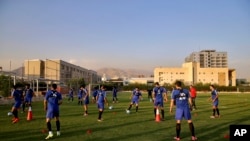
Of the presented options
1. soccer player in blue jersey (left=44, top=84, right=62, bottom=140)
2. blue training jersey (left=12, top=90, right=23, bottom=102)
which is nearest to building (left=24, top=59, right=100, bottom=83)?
blue training jersey (left=12, top=90, right=23, bottom=102)

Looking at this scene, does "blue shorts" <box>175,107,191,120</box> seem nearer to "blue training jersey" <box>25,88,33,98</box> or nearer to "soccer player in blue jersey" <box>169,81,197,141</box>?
"soccer player in blue jersey" <box>169,81,197,141</box>

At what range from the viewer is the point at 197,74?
161m

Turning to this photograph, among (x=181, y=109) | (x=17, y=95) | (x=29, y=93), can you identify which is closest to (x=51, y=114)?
(x=181, y=109)

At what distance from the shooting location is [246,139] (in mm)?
7074

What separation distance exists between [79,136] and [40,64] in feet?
267

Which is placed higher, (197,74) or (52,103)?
(197,74)

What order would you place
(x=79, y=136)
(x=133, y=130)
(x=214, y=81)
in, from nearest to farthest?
(x=79, y=136)
(x=133, y=130)
(x=214, y=81)

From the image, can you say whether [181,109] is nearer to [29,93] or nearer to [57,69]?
[29,93]

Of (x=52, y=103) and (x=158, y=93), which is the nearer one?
(x=52, y=103)

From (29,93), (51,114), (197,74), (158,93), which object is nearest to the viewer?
(51,114)

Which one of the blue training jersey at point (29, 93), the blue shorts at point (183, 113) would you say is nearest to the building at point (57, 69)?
the blue training jersey at point (29, 93)

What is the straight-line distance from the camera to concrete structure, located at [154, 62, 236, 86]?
512 feet

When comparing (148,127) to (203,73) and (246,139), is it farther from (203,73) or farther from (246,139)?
Answer: (203,73)

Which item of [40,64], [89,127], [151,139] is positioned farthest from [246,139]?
[40,64]
